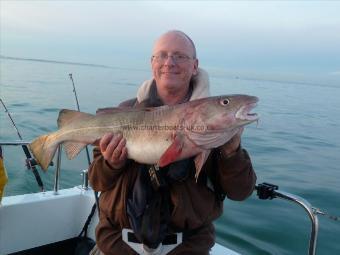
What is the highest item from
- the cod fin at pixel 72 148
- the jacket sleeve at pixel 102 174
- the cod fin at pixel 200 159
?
the cod fin at pixel 200 159

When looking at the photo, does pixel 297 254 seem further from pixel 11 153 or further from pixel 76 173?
pixel 11 153

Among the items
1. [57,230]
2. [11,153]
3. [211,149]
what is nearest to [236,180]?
[211,149]

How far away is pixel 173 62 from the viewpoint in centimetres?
312

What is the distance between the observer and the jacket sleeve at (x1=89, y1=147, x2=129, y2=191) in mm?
2994

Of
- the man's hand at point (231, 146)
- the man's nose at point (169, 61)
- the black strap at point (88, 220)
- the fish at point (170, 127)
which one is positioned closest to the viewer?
the fish at point (170, 127)

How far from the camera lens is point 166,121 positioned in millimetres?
2869

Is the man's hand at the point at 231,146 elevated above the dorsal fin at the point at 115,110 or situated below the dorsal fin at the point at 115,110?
below

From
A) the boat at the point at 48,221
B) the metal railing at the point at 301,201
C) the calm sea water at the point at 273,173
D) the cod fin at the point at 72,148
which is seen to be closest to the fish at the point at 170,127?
the cod fin at the point at 72,148

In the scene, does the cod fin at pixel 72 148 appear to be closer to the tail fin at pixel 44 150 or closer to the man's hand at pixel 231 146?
the tail fin at pixel 44 150

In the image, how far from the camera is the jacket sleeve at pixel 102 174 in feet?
9.82

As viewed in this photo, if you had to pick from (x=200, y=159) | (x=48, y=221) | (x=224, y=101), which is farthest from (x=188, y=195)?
(x=48, y=221)

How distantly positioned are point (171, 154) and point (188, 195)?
0.42 m

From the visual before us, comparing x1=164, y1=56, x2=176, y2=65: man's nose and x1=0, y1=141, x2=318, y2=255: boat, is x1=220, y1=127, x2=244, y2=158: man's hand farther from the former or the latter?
x1=0, y1=141, x2=318, y2=255: boat

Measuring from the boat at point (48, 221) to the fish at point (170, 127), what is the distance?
136 centimetres
